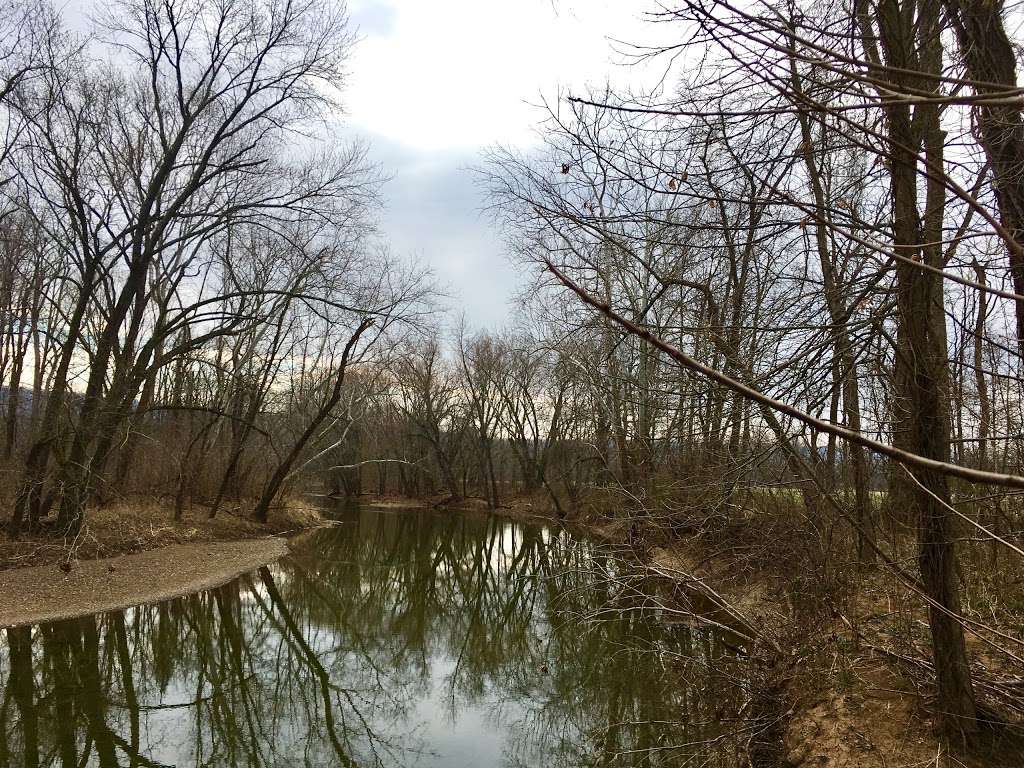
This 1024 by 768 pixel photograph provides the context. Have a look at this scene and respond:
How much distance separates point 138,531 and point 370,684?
32.0 feet

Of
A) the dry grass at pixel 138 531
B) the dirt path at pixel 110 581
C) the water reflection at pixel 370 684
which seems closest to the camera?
the water reflection at pixel 370 684

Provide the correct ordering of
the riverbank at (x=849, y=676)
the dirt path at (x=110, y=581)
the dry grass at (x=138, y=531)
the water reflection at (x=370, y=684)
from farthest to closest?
the dry grass at (x=138, y=531)
the dirt path at (x=110, y=581)
the water reflection at (x=370, y=684)
the riverbank at (x=849, y=676)

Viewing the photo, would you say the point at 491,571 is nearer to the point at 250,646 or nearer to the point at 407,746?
the point at 250,646

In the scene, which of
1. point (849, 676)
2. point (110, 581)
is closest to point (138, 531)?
point (110, 581)

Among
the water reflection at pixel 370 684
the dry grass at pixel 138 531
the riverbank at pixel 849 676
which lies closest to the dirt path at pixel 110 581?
the dry grass at pixel 138 531

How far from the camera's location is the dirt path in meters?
10.7

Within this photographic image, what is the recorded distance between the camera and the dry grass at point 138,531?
12.9 metres

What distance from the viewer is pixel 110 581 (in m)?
12.5

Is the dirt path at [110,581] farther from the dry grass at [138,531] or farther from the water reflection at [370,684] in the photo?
the water reflection at [370,684]

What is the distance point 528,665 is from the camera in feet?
32.8

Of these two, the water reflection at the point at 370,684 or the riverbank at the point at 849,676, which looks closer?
the riverbank at the point at 849,676

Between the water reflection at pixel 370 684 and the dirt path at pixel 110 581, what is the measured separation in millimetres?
481

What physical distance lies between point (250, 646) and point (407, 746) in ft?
14.0

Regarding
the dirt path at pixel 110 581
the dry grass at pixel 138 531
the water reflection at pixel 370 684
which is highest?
the dry grass at pixel 138 531
